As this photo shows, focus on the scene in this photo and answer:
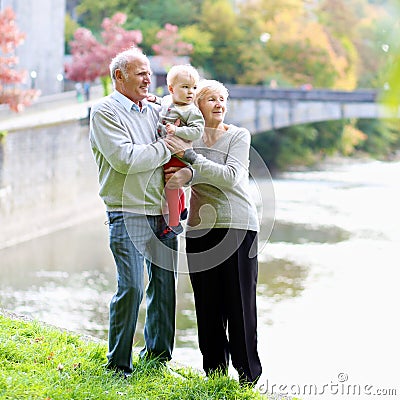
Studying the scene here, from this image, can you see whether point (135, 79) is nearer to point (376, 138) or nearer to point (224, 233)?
point (224, 233)

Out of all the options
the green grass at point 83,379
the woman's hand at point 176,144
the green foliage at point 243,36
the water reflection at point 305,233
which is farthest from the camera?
the green foliage at point 243,36

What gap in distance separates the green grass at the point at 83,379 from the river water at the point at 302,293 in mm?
356

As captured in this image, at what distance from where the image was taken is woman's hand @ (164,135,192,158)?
3.03 metres

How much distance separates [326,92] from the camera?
24.4 m

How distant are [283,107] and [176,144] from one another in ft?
71.9

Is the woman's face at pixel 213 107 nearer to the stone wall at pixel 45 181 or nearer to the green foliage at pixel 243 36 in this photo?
the stone wall at pixel 45 181

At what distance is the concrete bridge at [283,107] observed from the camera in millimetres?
24250

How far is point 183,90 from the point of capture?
301 cm

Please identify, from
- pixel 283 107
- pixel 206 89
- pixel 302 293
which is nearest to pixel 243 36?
pixel 283 107

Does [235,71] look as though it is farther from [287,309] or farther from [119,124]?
[119,124]

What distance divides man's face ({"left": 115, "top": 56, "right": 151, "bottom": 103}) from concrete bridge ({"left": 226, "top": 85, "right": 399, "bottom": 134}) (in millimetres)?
21196

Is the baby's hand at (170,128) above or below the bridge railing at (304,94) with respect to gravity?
above

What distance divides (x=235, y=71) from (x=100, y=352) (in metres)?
26.6

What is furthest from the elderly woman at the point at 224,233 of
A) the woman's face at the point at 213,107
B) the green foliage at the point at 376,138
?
the green foliage at the point at 376,138
